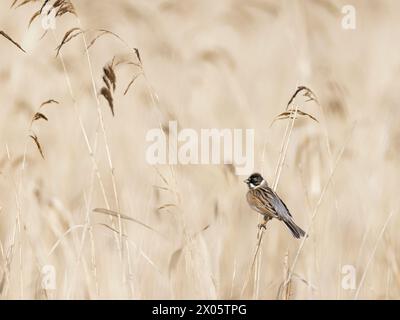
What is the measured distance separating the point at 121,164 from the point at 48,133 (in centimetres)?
95

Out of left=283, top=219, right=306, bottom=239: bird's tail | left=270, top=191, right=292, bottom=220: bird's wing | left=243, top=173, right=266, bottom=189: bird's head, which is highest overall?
left=243, top=173, right=266, bottom=189: bird's head

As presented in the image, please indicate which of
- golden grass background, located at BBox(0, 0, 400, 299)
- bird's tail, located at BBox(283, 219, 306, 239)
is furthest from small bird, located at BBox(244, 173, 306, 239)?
golden grass background, located at BBox(0, 0, 400, 299)

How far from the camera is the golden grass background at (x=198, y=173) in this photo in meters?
4.62

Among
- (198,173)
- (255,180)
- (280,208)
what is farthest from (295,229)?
(198,173)

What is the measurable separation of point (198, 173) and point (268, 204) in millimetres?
1420

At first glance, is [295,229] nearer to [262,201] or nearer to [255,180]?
[262,201]

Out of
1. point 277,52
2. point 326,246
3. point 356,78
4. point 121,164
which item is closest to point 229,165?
point 326,246

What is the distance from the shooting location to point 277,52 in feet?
32.1

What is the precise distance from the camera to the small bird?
194 inches

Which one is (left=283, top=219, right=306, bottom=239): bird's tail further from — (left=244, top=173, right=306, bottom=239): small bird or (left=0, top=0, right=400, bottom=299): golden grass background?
(left=0, top=0, right=400, bottom=299): golden grass background

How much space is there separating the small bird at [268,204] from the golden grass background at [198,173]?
0.35 ft

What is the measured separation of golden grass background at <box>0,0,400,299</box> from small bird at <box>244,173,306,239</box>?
→ 0.35 ft

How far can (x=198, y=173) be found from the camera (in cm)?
632

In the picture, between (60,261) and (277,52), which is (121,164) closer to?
(60,261)
